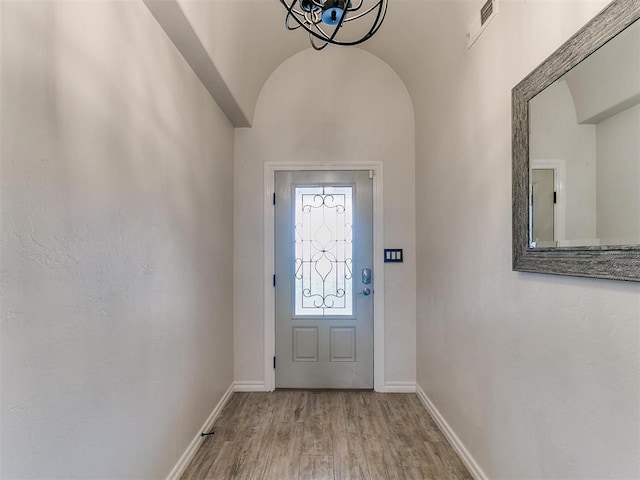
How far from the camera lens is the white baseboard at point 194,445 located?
1.87 m

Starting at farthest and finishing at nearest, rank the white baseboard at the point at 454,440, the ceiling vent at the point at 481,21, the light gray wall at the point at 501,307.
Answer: the white baseboard at the point at 454,440, the ceiling vent at the point at 481,21, the light gray wall at the point at 501,307

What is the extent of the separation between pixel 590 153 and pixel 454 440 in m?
1.93

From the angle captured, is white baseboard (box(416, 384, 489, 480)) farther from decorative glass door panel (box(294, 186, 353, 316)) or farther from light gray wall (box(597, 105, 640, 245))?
light gray wall (box(597, 105, 640, 245))

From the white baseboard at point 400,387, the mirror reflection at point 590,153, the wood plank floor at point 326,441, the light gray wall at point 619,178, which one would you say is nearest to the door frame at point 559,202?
the mirror reflection at point 590,153

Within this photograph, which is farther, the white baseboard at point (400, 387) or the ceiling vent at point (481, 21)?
the white baseboard at point (400, 387)

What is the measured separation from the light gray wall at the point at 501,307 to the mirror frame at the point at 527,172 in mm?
50

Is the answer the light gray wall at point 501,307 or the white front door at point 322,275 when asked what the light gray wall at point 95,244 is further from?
the light gray wall at point 501,307

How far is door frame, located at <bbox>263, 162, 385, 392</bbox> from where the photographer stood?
10.0 feet

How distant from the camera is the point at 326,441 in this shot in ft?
7.40

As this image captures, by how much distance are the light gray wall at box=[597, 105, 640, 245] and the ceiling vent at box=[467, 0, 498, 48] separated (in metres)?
1.00

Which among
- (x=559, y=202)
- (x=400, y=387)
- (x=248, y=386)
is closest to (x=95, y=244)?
(x=559, y=202)

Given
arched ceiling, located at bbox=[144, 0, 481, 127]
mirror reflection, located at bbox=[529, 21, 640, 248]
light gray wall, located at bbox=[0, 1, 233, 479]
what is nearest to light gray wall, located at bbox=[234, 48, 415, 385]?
arched ceiling, located at bbox=[144, 0, 481, 127]

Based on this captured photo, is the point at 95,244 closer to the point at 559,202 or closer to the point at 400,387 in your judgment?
the point at 559,202

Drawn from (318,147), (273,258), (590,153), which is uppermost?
(318,147)
